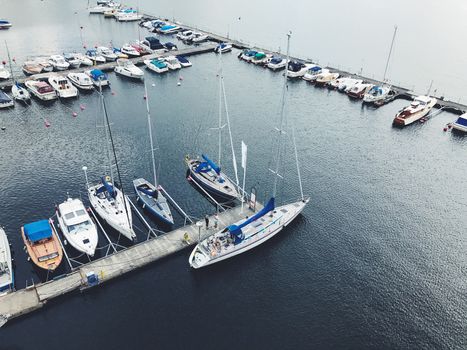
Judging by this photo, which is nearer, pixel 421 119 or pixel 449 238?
pixel 449 238

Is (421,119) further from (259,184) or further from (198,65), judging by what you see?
(198,65)

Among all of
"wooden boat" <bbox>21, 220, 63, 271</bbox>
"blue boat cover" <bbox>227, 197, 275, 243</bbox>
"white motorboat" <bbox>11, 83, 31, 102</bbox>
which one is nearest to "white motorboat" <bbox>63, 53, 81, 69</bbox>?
"white motorboat" <bbox>11, 83, 31, 102</bbox>

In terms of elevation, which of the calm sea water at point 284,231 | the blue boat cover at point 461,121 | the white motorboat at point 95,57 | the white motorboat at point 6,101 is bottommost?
the calm sea water at point 284,231

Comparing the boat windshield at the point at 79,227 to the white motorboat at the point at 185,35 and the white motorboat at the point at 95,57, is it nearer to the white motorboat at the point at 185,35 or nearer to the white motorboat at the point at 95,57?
the white motorboat at the point at 95,57

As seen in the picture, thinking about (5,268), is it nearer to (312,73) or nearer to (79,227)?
(79,227)

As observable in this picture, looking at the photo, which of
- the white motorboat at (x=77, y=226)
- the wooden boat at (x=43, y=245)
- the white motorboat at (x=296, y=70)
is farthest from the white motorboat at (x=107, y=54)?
the wooden boat at (x=43, y=245)

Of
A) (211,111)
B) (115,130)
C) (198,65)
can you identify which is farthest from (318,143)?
(198,65)

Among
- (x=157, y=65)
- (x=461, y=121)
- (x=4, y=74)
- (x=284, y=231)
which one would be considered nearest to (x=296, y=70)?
(x=157, y=65)
